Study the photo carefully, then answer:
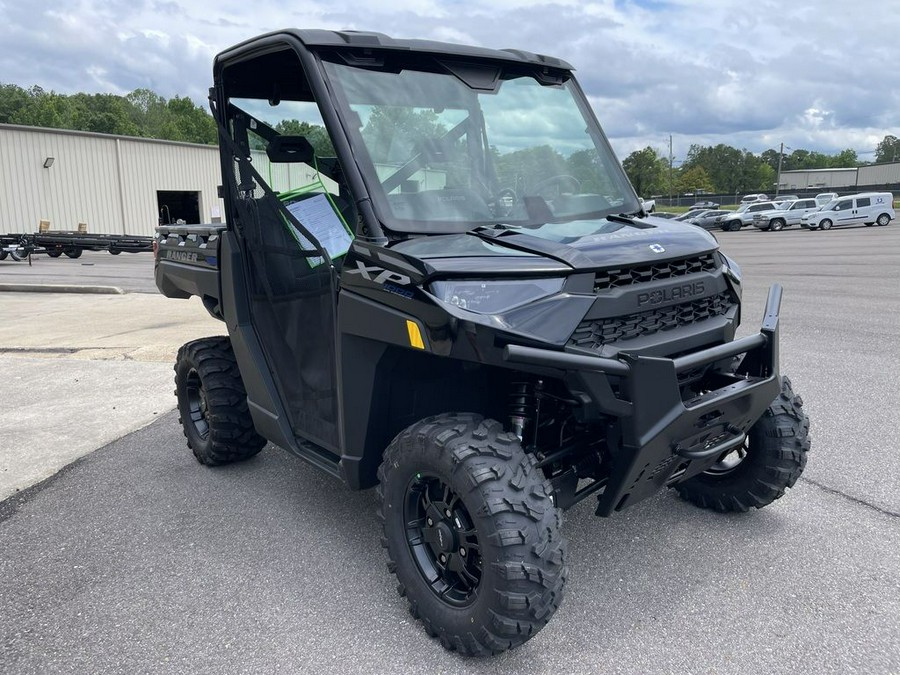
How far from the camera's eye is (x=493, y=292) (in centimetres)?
251

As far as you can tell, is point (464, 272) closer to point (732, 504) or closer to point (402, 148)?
point (402, 148)

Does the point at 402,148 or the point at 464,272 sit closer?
the point at 464,272

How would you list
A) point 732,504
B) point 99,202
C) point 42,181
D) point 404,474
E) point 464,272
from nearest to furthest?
point 464,272, point 404,474, point 732,504, point 42,181, point 99,202

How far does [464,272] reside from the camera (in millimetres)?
2494

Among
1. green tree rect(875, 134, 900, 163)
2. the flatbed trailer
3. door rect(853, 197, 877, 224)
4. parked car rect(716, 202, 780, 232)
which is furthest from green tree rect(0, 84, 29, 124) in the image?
green tree rect(875, 134, 900, 163)

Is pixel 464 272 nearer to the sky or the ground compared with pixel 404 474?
nearer to the sky

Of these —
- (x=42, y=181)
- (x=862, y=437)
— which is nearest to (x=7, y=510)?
(x=862, y=437)

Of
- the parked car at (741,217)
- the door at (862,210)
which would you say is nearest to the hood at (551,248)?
the door at (862,210)

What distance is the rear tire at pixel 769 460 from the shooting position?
3.42 metres

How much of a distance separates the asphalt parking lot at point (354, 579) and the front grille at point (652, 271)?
1.35 m

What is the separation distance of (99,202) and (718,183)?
11309 cm

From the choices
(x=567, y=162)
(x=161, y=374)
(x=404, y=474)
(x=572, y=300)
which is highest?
(x=567, y=162)

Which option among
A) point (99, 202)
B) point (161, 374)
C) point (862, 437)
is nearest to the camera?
point (862, 437)

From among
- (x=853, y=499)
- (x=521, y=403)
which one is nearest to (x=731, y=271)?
(x=521, y=403)
